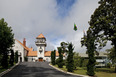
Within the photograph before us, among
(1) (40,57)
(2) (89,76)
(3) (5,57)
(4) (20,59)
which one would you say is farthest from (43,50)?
(2) (89,76)

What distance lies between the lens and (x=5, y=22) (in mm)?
27906

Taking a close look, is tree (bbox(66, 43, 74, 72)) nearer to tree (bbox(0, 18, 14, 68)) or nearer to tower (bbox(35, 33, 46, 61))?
tree (bbox(0, 18, 14, 68))

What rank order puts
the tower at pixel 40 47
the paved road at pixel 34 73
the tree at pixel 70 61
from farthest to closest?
the tower at pixel 40 47 → the tree at pixel 70 61 → the paved road at pixel 34 73

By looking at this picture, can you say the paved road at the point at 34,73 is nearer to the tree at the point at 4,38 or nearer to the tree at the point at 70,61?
the tree at the point at 70,61

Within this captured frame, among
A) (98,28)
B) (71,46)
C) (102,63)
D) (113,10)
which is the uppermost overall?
(113,10)

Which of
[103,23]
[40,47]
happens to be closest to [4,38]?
[103,23]

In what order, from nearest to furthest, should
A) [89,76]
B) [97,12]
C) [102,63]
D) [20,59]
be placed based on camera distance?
[89,76] < [97,12] < [102,63] < [20,59]

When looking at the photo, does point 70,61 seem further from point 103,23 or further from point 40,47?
point 40,47

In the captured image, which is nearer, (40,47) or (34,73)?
(34,73)

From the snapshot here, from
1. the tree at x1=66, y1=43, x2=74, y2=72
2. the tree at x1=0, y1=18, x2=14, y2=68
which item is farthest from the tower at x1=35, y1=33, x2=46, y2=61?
the tree at x1=66, y1=43, x2=74, y2=72

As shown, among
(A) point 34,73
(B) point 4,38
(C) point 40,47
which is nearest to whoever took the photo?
(A) point 34,73

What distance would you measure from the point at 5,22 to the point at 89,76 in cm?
2296

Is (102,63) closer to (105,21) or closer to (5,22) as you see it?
(105,21)

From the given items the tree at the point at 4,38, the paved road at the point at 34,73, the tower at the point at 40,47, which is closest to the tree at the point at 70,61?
the paved road at the point at 34,73
